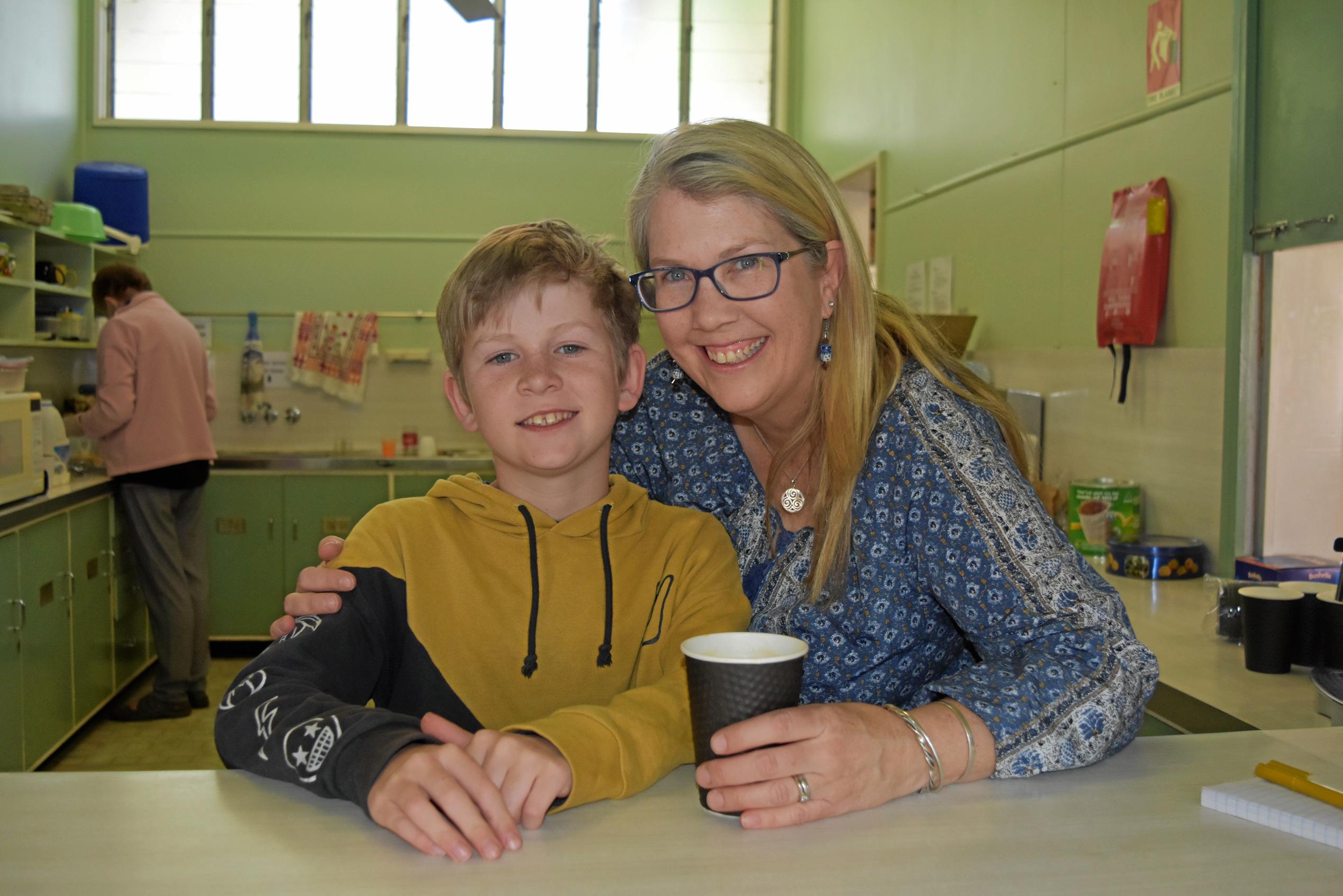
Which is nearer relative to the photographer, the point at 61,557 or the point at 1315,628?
the point at 1315,628

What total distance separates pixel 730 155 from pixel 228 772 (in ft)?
2.80

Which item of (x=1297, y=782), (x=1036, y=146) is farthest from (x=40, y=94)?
(x=1297, y=782)

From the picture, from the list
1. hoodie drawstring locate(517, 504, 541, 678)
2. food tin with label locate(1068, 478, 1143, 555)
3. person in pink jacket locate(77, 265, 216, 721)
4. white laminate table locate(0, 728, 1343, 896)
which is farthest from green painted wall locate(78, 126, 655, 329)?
white laminate table locate(0, 728, 1343, 896)

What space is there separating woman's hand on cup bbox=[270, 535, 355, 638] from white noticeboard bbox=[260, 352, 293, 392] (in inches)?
204

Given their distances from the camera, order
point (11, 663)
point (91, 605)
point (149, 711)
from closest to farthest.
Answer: point (11, 663) < point (91, 605) < point (149, 711)

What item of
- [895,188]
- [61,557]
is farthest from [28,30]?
[895,188]

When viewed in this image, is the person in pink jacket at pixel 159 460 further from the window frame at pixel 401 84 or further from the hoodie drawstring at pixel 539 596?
the hoodie drawstring at pixel 539 596

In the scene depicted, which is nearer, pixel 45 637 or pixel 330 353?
pixel 45 637

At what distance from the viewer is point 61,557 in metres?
3.76

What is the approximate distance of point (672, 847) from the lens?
78 centimetres

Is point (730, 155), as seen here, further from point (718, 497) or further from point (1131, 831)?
point (1131, 831)

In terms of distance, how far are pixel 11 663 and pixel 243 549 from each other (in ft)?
6.47

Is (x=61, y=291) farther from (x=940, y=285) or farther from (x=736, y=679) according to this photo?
(x=736, y=679)

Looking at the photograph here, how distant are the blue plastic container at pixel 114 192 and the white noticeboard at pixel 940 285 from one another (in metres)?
3.90
